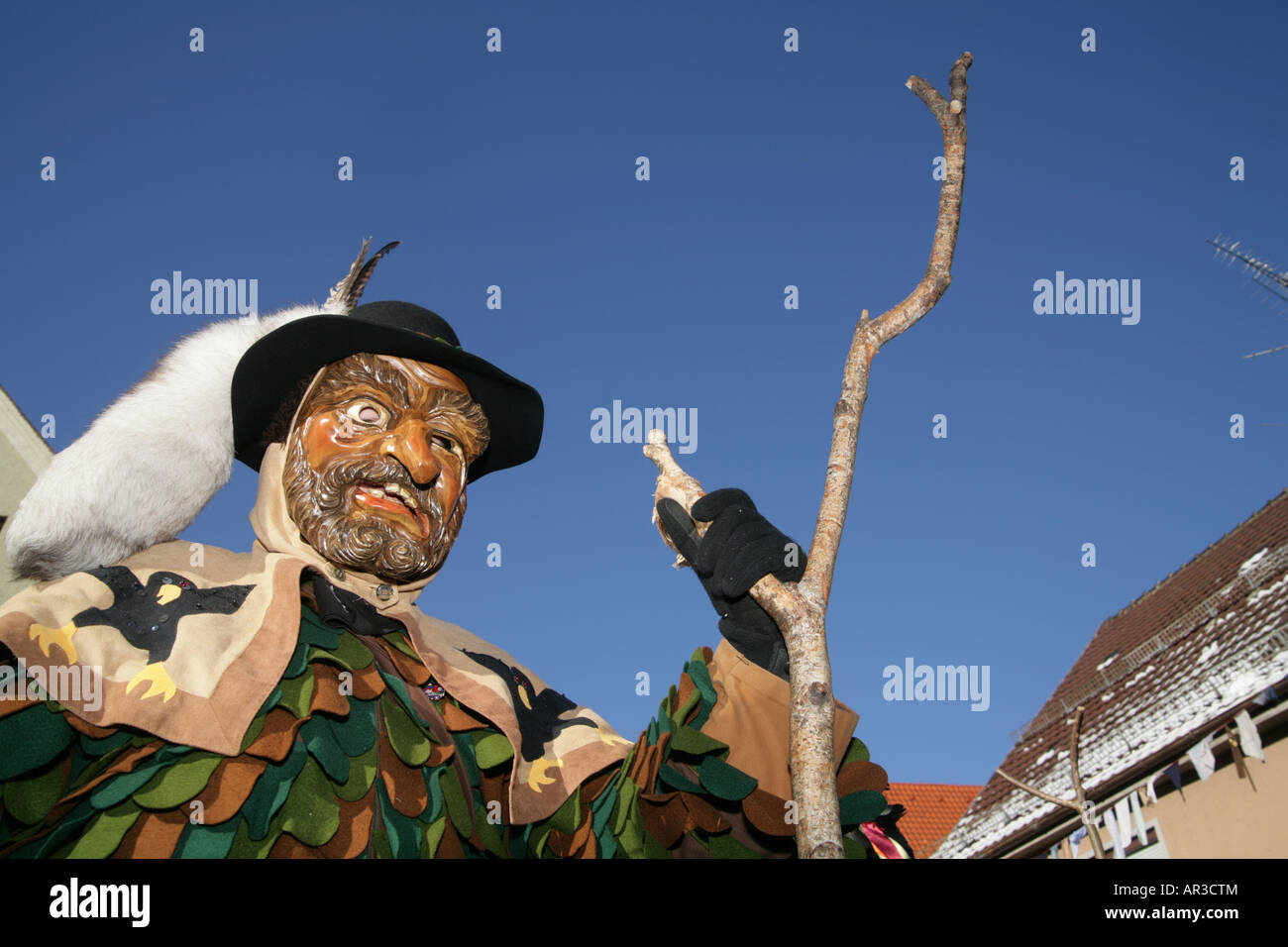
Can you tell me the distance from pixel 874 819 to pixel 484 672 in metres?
1.16

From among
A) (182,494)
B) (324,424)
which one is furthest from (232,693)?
(324,424)

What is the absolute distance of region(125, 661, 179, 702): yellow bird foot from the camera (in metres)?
2.35

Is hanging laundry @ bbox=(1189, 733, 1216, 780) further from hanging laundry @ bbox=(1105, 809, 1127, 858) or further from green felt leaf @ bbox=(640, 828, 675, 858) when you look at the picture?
green felt leaf @ bbox=(640, 828, 675, 858)

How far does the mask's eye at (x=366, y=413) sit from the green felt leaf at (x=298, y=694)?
79 cm

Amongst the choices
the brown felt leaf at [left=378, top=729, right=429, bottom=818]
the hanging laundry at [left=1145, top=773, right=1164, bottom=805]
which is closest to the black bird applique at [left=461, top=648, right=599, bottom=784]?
the brown felt leaf at [left=378, top=729, right=429, bottom=818]

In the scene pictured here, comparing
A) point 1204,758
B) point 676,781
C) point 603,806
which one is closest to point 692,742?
point 676,781

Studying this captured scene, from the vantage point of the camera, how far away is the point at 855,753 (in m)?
2.80

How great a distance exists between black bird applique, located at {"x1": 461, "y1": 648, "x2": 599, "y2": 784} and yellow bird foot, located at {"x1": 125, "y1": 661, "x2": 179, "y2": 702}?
964mm

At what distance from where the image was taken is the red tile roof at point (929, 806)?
65.6 ft

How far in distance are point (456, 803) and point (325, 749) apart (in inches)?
14.9

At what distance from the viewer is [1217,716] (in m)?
8.50

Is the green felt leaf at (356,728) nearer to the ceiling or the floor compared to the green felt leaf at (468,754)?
nearer to the ceiling

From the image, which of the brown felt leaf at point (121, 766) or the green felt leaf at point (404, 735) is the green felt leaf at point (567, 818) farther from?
the brown felt leaf at point (121, 766)

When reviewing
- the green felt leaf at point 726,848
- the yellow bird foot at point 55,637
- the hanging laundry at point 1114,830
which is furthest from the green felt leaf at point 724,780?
the hanging laundry at point 1114,830
